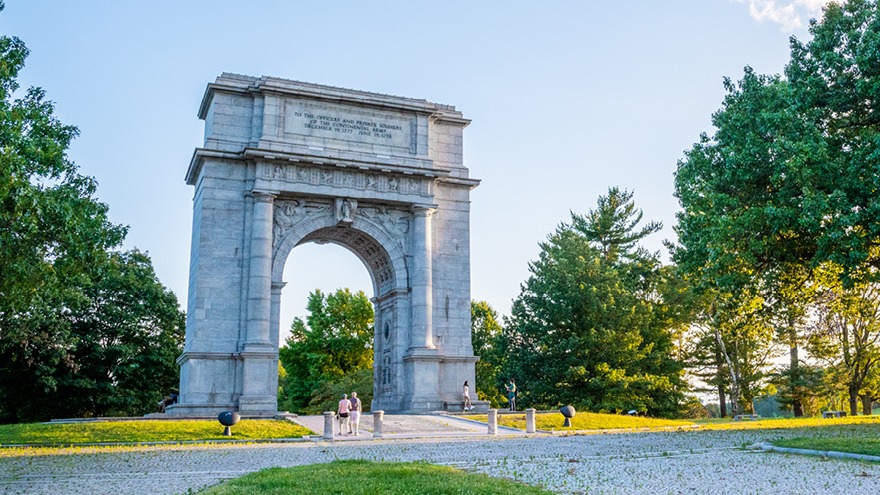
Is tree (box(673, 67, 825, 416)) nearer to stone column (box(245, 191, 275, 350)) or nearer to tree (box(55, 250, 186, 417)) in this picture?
stone column (box(245, 191, 275, 350))

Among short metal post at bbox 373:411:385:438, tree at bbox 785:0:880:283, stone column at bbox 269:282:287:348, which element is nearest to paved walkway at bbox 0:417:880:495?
short metal post at bbox 373:411:385:438

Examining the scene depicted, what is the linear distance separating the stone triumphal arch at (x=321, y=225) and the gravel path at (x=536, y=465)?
36.8ft

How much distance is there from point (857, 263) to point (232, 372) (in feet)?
76.1

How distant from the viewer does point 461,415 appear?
31766 millimetres

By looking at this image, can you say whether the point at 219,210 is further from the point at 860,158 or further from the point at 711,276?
the point at 860,158

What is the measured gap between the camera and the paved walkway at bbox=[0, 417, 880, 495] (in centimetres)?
1180

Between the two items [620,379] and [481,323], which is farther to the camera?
[481,323]

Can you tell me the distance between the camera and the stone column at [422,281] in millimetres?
34469

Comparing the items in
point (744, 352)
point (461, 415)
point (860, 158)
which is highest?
point (860, 158)

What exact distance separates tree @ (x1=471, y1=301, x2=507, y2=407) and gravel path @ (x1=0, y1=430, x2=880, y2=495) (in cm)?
3950

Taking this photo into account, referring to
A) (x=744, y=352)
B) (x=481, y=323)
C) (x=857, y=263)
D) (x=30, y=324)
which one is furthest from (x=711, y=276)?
(x=481, y=323)

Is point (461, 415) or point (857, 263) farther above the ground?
point (857, 263)

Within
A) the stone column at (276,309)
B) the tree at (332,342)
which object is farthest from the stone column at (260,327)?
the tree at (332,342)

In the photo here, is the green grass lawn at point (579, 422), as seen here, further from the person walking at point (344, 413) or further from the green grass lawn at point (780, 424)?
the person walking at point (344, 413)
